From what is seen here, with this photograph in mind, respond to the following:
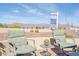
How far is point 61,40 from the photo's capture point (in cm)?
533

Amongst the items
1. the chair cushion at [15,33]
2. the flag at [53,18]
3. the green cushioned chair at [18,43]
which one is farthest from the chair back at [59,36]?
the chair cushion at [15,33]

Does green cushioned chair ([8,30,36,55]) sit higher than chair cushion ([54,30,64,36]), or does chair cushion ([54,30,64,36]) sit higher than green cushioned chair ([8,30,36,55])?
chair cushion ([54,30,64,36])

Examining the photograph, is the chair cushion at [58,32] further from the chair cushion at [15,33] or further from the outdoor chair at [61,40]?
the chair cushion at [15,33]

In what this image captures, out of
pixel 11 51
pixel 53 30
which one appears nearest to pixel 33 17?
pixel 53 30

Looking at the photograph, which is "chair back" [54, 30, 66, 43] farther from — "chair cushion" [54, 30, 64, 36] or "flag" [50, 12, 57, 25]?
"flag" [50, 12, 57, 25]

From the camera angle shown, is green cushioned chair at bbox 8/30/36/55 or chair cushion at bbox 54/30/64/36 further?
chair cushion at bbox 54/30/64/36

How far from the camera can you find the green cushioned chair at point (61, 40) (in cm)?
529

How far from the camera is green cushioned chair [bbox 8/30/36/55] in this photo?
203 inches

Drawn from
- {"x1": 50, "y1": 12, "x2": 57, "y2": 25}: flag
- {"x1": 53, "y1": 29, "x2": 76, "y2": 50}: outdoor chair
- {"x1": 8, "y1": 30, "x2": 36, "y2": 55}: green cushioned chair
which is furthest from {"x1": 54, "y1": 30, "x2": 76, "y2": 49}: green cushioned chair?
{"x1": 8, "y1": 30, "x2": 36, "y2": 55}: green cushioned chair

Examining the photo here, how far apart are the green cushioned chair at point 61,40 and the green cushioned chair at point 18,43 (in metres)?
0.52

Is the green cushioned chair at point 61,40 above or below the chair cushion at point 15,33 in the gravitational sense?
below

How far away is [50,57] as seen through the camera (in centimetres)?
530

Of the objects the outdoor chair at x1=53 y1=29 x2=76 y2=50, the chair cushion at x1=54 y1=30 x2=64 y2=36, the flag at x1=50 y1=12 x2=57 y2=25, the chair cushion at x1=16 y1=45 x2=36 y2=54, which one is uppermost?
the flag at x1=50 y1=12 x2=57 y2=25

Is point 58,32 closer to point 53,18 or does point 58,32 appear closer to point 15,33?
point 53,18
